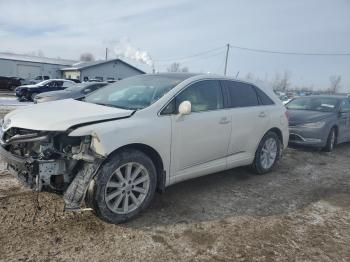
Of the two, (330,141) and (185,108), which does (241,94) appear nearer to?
(185,108)

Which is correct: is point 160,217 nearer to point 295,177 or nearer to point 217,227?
point 217,227

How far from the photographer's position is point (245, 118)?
199 inches

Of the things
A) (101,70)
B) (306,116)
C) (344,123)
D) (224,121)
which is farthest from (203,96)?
(101,70)

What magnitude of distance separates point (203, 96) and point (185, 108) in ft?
2.36

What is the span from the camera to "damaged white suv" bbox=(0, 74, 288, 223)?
3287 millimetres

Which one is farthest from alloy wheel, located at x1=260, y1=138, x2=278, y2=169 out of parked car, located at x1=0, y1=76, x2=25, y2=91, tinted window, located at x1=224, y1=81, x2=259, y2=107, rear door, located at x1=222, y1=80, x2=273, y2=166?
parked car, located at x1=0, y1=76, x2=25, y2=91

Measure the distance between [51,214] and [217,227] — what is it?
190 centimetres

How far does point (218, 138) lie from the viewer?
4.54 metres

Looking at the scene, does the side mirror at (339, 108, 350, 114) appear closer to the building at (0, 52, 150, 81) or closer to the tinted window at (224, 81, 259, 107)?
the tinted window at (224, 81, 259, 107)

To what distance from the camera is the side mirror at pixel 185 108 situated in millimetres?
3873

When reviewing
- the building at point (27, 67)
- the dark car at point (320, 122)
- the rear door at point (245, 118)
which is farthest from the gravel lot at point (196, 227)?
the building at point (27, 67)

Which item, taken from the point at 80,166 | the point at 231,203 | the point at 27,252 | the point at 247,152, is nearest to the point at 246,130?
the point at 247,152

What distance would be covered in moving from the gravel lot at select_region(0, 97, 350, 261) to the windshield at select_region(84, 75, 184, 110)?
1.34 metres

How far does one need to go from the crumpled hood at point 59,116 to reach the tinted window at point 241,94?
6.33 feet
